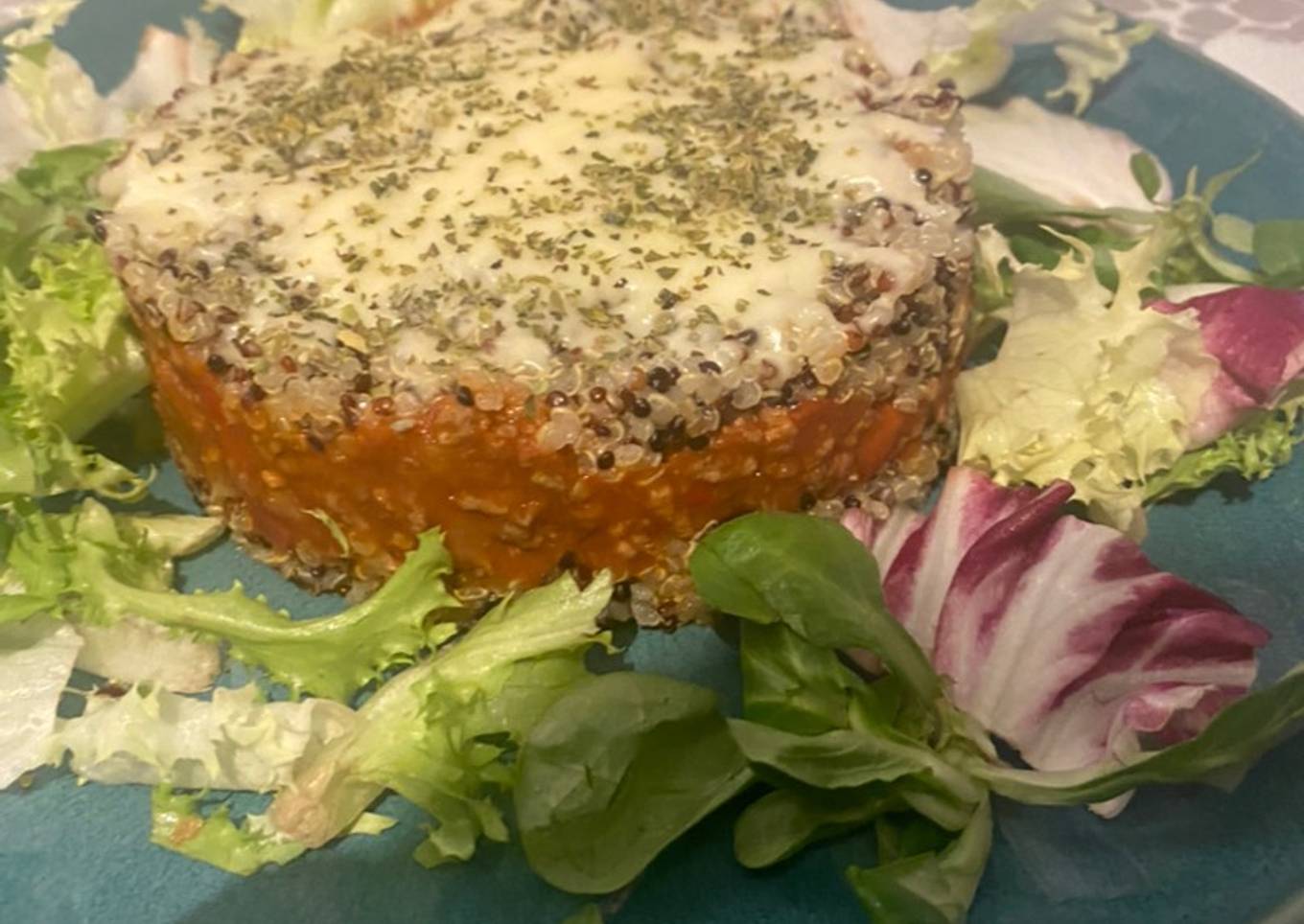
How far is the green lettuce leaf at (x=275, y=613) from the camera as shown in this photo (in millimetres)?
1854

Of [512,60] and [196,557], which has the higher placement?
[512,60]

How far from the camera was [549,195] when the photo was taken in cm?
203

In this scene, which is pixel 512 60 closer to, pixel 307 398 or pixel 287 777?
pixel 307 398

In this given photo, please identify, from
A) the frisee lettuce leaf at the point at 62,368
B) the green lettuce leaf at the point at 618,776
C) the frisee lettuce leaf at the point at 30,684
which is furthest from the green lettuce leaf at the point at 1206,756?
the frisee lettuce leaf at the point at 62,368

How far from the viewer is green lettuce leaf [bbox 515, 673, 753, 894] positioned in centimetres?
155

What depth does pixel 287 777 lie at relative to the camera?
Result: 176 centimetres

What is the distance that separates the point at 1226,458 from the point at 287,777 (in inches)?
62.0

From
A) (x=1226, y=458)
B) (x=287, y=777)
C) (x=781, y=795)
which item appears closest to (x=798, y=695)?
(x=781, y=795)

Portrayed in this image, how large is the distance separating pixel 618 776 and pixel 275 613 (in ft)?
2.13

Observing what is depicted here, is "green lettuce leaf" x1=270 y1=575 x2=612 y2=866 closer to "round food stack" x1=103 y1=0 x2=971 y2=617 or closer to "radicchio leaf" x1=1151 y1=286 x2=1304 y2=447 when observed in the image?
"round food stack" x1=103 y1=0 x2=971 y2=617

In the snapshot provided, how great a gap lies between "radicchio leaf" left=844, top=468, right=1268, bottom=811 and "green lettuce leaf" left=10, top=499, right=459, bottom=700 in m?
0.74

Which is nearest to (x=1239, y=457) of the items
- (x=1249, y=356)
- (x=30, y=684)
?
(x=1249, y=356)

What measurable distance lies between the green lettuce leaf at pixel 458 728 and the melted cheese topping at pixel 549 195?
346 millimetres

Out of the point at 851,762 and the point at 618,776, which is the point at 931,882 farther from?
the point at 618,776
